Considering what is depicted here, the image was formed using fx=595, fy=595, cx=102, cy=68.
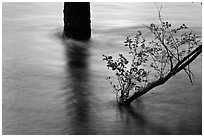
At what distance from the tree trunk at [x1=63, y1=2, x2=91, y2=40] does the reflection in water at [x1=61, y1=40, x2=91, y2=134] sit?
5.9 inches

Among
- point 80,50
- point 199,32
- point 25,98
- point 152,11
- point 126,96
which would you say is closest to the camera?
point 126,96

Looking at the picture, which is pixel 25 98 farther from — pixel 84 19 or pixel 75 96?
pixel 84 19

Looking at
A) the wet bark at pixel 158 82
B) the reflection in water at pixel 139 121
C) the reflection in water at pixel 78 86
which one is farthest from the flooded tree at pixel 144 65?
the reflection in water at pixel 78 86

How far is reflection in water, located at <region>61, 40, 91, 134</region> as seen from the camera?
5.12m

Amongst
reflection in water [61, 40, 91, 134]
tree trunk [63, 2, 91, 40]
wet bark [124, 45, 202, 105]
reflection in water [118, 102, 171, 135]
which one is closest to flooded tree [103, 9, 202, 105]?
wet bark [124, 45, 202, 105]

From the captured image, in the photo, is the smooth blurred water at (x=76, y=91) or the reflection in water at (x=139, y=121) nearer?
the reflection in water at (x=139, y=121)

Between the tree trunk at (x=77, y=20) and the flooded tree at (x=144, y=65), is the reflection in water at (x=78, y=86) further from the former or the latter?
the flooded tree at (x=144, y=65)

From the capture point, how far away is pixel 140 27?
941 cm

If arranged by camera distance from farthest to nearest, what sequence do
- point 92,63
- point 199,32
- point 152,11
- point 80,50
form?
point 152,11 < point 199,32 < point 80,50 < point 92,63

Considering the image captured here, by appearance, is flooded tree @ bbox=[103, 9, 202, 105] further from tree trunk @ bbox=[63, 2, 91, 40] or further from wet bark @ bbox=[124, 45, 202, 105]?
tree trunk @ bbox=[63, 2, 91, 40]

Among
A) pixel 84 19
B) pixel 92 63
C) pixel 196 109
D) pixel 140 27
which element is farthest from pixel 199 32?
pixel 196 109

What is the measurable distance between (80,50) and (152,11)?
3.55m

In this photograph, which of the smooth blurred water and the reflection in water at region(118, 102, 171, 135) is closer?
the reflection in water at region(118, 102, 171, 135)

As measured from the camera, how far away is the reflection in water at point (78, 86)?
5.12m
